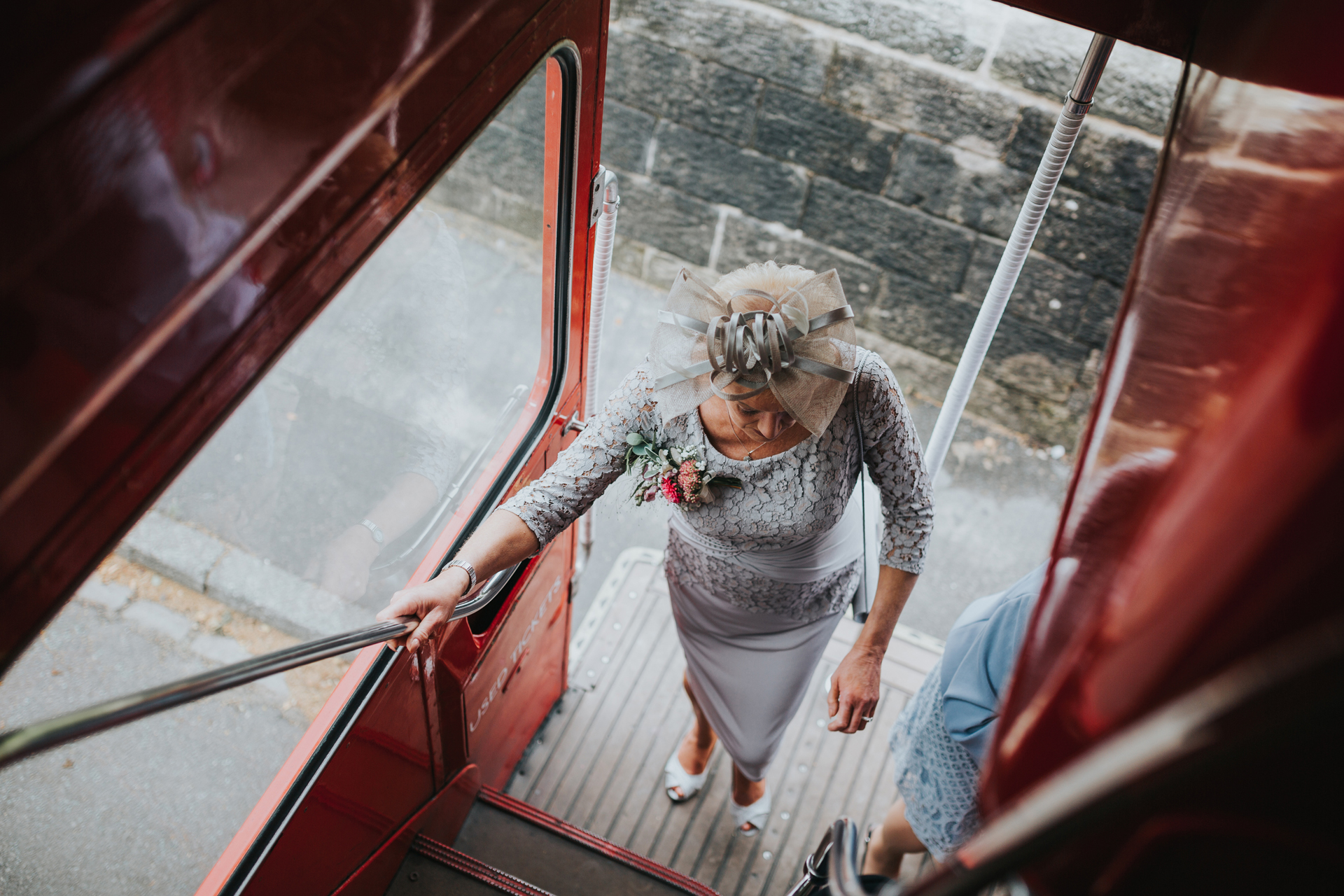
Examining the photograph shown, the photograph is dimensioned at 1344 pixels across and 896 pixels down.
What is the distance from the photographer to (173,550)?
2.78 meters

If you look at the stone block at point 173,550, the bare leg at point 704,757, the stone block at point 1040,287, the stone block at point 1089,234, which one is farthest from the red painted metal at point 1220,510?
the stone block at point 1040,287

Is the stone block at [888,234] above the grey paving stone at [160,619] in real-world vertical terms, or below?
above

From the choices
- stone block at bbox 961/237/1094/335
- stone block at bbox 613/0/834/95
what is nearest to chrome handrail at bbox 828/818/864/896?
stone block at bbox 961/237/1094/335

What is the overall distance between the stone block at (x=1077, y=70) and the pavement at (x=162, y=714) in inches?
94.5

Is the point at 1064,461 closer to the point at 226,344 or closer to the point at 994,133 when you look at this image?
the point at 994,133

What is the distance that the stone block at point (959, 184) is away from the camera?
4.18 metres

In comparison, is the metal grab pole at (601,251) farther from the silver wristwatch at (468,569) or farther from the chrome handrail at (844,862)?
the chrome handrail at (844,862)

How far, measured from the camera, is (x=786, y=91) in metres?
4.39

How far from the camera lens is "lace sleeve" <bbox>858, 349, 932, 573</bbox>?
2037 mm

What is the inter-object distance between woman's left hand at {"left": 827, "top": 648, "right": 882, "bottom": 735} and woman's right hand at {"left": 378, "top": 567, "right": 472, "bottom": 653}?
1014mm

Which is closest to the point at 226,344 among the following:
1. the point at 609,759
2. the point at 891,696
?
the point at 609,759

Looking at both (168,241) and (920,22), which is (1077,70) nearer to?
(920,22)

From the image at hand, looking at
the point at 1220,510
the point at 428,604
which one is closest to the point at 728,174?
the point at 428,604

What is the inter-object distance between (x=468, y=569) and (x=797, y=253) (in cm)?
338
